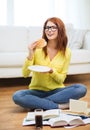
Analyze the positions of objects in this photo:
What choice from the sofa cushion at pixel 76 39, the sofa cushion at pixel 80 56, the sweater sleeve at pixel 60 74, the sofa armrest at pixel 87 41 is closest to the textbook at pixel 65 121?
the sweater sleeve at pixel 60 74

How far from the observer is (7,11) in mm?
4062

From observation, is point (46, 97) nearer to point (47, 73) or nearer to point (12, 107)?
point (47, 73)

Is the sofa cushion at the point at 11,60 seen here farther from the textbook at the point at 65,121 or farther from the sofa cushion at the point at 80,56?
the textbook at the point at 65,121

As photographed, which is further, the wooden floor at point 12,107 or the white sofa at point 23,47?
the white sofa at point 23,47

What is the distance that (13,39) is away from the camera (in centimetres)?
359

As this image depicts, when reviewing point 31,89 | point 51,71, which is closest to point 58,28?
point 51,71

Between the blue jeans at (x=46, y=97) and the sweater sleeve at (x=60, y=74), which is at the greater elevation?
the sweater sleeve at (x=60, y=74)

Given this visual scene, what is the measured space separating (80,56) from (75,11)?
1372 millimetres

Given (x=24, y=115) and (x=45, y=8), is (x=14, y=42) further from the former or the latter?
(x=24, y=115)

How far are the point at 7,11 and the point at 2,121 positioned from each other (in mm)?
2545

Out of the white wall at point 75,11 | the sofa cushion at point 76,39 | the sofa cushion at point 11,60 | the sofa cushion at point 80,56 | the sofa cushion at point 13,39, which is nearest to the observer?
the sofa cushion at point 11,60

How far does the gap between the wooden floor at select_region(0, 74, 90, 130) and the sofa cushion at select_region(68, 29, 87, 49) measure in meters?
0.47

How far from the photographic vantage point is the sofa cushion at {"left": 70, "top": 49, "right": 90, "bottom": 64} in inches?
126

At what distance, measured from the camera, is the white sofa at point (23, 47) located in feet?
9.92
